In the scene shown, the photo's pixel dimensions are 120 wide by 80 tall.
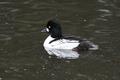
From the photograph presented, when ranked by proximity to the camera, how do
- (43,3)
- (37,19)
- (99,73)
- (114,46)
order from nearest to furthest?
(99,73), (114,46), (37,19), (43,3)

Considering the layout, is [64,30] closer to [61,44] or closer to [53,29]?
[53,29]

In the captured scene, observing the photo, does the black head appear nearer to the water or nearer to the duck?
the duck

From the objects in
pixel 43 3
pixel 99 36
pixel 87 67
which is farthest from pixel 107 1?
pixel 87 67

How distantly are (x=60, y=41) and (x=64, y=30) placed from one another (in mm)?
1131

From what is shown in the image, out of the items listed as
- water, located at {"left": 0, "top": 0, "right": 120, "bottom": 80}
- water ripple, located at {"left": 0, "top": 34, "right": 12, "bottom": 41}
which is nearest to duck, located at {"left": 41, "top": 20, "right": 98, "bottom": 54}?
water, located at {"left": 0, "top": 0, "right": 120, "bottom": 80}

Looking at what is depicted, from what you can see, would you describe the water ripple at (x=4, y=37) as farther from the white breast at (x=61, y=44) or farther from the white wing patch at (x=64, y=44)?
the white wing patch at (x=64, y=44)

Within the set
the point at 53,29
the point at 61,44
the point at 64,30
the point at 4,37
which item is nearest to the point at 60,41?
the point at 61,44

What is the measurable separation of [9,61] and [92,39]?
10.0 ft

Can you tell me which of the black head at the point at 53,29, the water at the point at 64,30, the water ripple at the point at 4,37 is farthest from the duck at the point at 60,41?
the water ripple at the point at 4,37

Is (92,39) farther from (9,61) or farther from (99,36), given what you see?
(9,61)

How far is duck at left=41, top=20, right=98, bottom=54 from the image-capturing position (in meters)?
19.9

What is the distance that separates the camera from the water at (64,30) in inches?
699

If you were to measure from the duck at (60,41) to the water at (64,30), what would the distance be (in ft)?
0.89

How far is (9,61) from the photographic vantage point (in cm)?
1861
